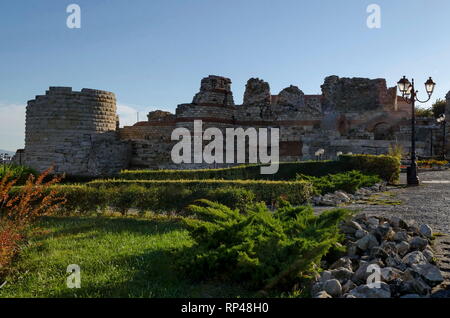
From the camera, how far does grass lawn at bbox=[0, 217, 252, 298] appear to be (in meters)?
4.26

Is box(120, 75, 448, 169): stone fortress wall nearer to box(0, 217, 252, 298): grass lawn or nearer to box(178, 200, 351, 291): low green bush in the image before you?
box(0, 217, 252, 298): grass lawn

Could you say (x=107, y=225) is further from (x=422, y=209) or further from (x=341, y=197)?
(x=422, y=209)

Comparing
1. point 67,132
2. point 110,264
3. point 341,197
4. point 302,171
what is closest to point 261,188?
point 341,197

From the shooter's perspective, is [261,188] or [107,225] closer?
[107,225]

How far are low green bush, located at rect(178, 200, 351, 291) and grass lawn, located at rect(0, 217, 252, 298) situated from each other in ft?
0.62

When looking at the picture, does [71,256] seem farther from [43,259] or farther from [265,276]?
[265,276]

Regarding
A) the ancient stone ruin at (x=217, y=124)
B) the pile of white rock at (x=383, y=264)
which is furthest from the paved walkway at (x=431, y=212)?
the ancient stone ruin at (x=217, y=124)

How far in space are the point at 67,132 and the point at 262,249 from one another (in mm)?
19006

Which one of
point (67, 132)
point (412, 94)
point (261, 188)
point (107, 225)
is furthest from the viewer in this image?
point (67, 132)

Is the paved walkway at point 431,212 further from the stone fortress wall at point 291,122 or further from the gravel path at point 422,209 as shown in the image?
the stone fortress wall at point 291,122

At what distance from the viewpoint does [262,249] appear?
4383 millimetres

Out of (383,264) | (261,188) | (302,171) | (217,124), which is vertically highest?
(217,124)

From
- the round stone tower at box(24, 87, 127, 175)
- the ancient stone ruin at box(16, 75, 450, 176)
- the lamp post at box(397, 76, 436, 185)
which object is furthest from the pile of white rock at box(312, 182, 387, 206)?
the round stone tower at box(24, 87, 127, 175)

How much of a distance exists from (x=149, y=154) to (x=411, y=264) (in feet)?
70.0
